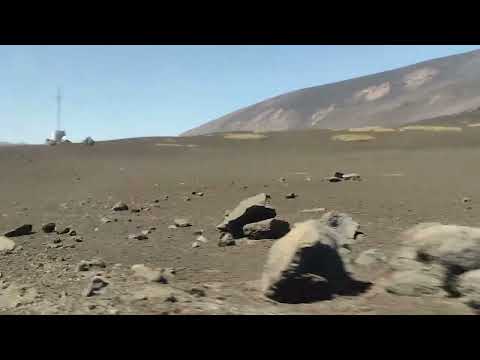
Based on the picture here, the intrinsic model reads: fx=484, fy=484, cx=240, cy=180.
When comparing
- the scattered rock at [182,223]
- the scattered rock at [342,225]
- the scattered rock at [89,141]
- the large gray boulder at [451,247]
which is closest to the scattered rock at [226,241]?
the scattered rock at [342,225]

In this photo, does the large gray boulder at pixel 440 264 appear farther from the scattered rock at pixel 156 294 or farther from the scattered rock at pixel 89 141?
the scattered rock at pixel 89 141

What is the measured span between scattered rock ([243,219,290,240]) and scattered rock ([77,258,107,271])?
250cm

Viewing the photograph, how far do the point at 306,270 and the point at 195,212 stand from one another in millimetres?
6466

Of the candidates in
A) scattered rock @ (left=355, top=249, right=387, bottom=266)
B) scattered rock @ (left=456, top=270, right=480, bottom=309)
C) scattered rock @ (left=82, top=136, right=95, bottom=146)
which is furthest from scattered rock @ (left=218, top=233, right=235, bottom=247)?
scattered rock @ (left=82, top=136, right=95, bottom=146)

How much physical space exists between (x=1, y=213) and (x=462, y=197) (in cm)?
1150

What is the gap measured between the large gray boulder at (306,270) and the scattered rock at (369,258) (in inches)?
34.3

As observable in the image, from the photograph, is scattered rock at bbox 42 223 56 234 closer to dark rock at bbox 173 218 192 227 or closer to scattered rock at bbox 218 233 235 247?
dark rock at bbox 173 218 192 227

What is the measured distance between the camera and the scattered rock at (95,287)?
4.75m

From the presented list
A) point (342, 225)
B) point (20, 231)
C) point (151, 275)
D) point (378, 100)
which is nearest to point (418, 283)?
point (151, 275)

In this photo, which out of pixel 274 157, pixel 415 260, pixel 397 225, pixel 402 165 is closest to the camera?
pixel 415 260

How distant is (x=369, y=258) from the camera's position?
19.9 feet

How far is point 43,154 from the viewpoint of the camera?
30.2 m
